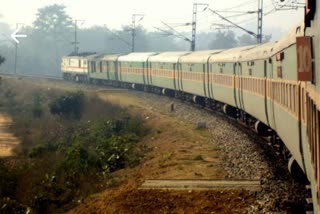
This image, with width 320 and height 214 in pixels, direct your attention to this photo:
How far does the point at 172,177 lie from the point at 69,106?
27.6 metres

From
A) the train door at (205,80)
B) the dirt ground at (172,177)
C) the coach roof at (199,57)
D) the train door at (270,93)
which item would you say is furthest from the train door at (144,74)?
the train door at (270,93)

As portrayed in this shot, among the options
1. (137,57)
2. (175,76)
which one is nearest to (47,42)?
(137,57)

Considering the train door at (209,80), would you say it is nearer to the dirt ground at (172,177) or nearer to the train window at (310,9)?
the dirt ground at (172,177)

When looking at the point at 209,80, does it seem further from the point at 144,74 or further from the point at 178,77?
the point at 144,74

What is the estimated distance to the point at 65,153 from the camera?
83.1ft

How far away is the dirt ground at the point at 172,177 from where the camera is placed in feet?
38.5

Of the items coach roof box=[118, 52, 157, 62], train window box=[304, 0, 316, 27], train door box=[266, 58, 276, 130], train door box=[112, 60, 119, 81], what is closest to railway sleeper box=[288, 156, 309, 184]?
train door box=[266, 58, 276, 130]

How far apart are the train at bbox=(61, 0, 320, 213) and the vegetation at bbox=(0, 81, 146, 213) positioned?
4704mm

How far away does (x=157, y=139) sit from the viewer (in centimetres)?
2339

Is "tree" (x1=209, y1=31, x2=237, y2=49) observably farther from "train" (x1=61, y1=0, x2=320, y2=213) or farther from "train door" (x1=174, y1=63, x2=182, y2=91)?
"train door" (x1=174, y1=63, x2=182, y2=91)

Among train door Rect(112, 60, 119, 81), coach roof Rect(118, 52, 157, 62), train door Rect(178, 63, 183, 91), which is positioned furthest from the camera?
train door Rect(112, 60, 119, 81)

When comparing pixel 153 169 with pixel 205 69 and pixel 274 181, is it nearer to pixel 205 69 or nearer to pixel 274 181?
pixel 274 181

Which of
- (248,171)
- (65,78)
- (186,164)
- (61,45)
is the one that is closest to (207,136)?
(186,164)

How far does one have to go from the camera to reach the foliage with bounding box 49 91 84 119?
4107 cm
